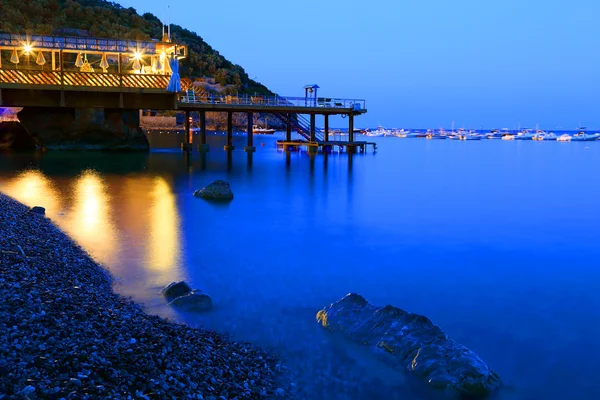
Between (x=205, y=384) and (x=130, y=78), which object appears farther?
(x=130, y=78)

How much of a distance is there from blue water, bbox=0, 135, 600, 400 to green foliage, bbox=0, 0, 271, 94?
2433 inches

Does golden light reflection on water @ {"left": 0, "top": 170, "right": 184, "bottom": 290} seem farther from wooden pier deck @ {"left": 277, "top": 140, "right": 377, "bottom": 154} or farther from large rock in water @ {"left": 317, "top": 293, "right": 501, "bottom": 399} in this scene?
wooden pier deck @ {"left": 277, "top": 140, "right": 377, "bottom": 154}

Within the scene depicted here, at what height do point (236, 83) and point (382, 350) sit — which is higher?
point (236, 83)

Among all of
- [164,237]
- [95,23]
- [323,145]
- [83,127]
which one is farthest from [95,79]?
[95,23]

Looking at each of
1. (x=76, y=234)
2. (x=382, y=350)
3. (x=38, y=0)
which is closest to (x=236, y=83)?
(x=38, y=0)

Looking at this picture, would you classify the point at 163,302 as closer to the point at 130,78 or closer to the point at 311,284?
the point at 311,284

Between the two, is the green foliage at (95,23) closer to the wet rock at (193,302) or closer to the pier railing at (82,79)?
the pier railing at (82,79)

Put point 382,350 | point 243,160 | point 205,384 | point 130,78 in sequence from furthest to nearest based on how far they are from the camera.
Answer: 1. point 243,160
2. point 130,78
3. point 382,350
4. point 205,384

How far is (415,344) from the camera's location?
24.9 ft

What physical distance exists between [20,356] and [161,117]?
105473 mm

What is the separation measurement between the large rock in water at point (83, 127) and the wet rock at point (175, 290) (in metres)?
32.7

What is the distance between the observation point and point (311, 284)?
36.6ft

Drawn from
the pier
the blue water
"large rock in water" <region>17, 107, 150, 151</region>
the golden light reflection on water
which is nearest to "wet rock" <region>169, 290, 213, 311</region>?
the blue water

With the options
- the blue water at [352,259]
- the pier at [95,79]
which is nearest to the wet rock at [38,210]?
the blue water at [352,259]
